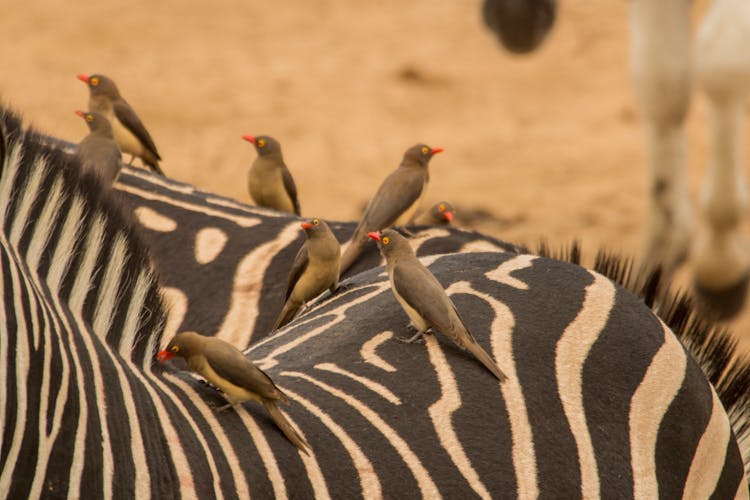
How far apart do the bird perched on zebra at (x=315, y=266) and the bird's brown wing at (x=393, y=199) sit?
19.0 inches

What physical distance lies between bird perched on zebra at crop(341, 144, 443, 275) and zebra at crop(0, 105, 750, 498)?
0.68m

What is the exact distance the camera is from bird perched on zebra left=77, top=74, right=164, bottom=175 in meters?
4.79

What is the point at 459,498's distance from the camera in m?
2.38

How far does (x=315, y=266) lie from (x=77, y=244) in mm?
1104

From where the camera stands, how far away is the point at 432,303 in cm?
253

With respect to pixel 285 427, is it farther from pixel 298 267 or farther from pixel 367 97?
pixel 367 97

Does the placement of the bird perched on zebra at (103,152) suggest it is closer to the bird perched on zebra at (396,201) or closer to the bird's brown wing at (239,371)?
the bird perched on zebra at (396,201)

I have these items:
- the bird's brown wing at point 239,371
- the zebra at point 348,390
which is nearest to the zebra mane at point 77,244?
the zebra at point 348,390

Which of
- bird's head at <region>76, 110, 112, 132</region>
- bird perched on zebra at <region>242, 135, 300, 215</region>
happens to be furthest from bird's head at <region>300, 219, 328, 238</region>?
bird perched on zebra at <region>242, 135, 300, 215</region>

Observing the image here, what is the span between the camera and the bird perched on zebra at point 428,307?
254 centimetres

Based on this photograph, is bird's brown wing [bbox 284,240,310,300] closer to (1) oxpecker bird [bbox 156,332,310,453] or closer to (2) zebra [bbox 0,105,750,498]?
(2) zebra [bbox 0,105,750,498]

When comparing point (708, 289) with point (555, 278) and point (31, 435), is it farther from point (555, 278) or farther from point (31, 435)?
point (31, 435)

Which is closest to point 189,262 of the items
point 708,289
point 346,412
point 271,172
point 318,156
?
point 271,172

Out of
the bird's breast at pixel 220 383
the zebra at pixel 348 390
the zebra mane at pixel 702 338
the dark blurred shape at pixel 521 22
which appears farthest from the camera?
the dark blurred shape at pixel 521 22
